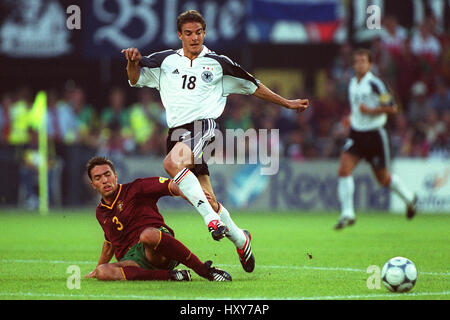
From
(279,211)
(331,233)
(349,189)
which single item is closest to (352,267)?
(331,233)

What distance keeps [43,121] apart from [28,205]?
73.9 inches

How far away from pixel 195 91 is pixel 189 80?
0.40 ft

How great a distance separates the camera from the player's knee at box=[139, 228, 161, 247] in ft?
23.8

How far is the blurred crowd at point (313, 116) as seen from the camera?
1978 centimetres

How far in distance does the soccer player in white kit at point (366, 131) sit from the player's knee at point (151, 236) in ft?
23.7

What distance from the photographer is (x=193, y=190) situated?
7941 mm

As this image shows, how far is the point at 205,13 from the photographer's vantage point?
2034 centimetres

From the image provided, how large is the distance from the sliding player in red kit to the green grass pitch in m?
0.15

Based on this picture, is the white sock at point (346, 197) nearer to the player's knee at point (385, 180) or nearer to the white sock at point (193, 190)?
the player's knee at point (385, 180)

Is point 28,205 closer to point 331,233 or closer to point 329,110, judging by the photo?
point 329,110
